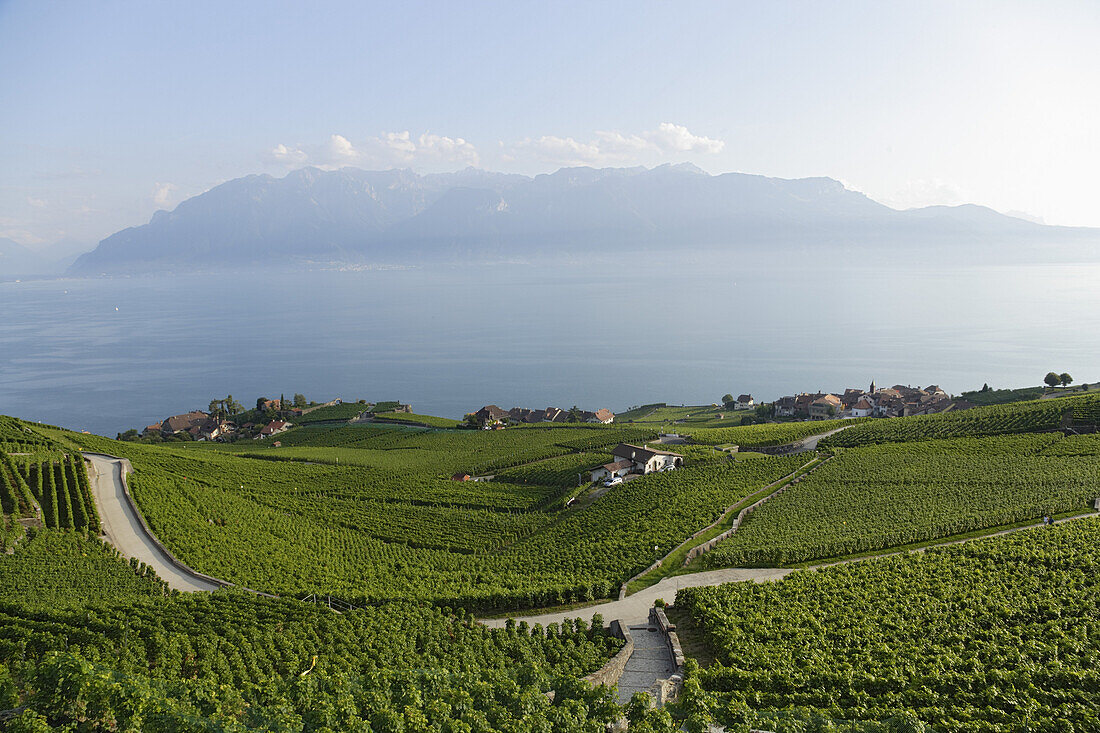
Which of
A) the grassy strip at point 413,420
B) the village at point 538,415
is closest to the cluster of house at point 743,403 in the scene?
the village at point 538,415

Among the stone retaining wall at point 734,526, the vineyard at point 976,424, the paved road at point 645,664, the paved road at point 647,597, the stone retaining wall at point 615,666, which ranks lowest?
the paved road at point 647,597

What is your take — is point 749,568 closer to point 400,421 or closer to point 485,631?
point 485,631

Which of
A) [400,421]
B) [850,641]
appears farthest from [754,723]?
[400,421]

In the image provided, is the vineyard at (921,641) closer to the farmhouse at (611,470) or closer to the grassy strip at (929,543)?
the grassy strip at (929,543)

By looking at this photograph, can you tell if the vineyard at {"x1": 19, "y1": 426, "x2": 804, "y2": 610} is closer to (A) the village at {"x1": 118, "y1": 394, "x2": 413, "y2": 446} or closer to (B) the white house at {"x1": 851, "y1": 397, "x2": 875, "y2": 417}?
(A) the village at {"x1": 118, "y1": 394, "x2": 413, "y2": 446}

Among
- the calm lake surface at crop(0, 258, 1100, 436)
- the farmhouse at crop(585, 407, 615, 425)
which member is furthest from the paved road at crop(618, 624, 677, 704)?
the calm lake surface at crop(0, 258, 1100, 436)
